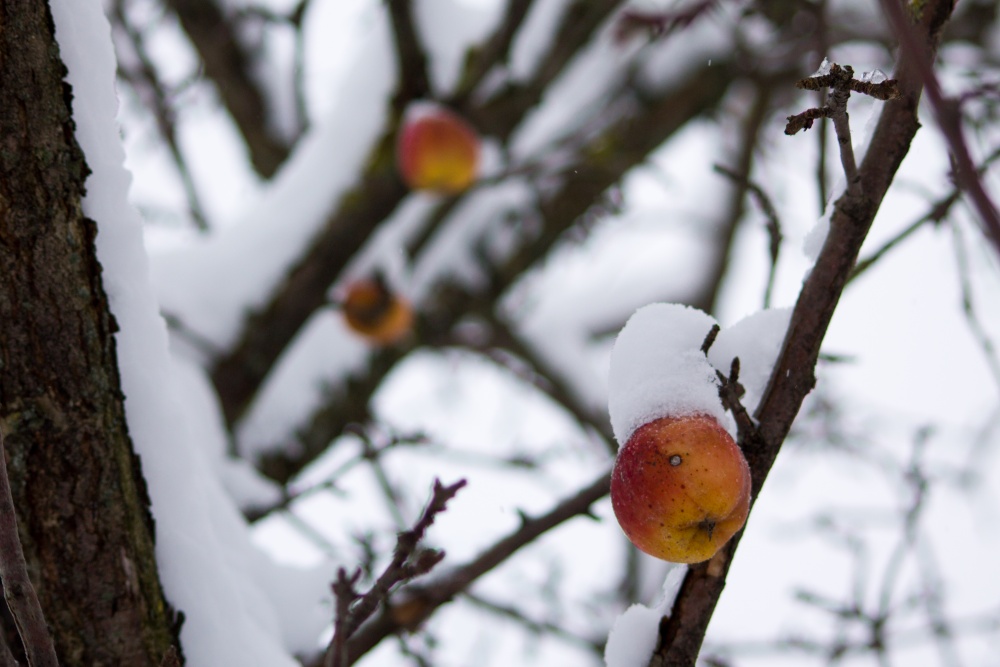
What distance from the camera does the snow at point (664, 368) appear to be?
0.91 m

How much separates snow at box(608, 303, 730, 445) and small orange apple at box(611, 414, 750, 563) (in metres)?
0.02

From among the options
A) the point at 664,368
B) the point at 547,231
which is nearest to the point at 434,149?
the point at 547,231

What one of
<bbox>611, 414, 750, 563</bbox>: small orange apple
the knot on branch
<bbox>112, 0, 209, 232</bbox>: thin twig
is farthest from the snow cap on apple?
<bbox>112, 0, 209, 232</bbox>: thin twig

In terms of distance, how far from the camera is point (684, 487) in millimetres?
865

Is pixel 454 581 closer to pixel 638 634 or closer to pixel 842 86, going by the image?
pixel 638 634

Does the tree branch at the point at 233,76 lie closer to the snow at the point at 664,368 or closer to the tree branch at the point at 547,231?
the tree branch at the point at 547,231

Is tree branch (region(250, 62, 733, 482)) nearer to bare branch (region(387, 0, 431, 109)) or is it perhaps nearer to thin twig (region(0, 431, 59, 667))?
bare branch (region(387, 0, 431, 109))

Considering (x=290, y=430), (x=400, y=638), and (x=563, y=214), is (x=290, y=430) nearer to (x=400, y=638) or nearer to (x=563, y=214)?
(x=563, y=214)

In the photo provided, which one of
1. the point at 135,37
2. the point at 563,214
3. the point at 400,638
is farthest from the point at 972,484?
the point at 135,37

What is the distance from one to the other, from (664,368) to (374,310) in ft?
6.27

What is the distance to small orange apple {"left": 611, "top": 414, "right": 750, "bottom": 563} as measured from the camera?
33.5 inches

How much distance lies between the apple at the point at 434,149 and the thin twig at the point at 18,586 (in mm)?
1885

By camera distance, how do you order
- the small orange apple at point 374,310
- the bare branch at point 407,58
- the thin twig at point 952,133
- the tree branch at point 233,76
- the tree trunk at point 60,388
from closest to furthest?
the thin twig at point 952,133
the tree trunk at point 60,388
the bare branch at point 407,58
the small orange apple at point 374,310
the tree branch at point 233,76

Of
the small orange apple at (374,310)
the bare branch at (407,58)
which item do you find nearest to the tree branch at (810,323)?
the bare branch at (407,58)
